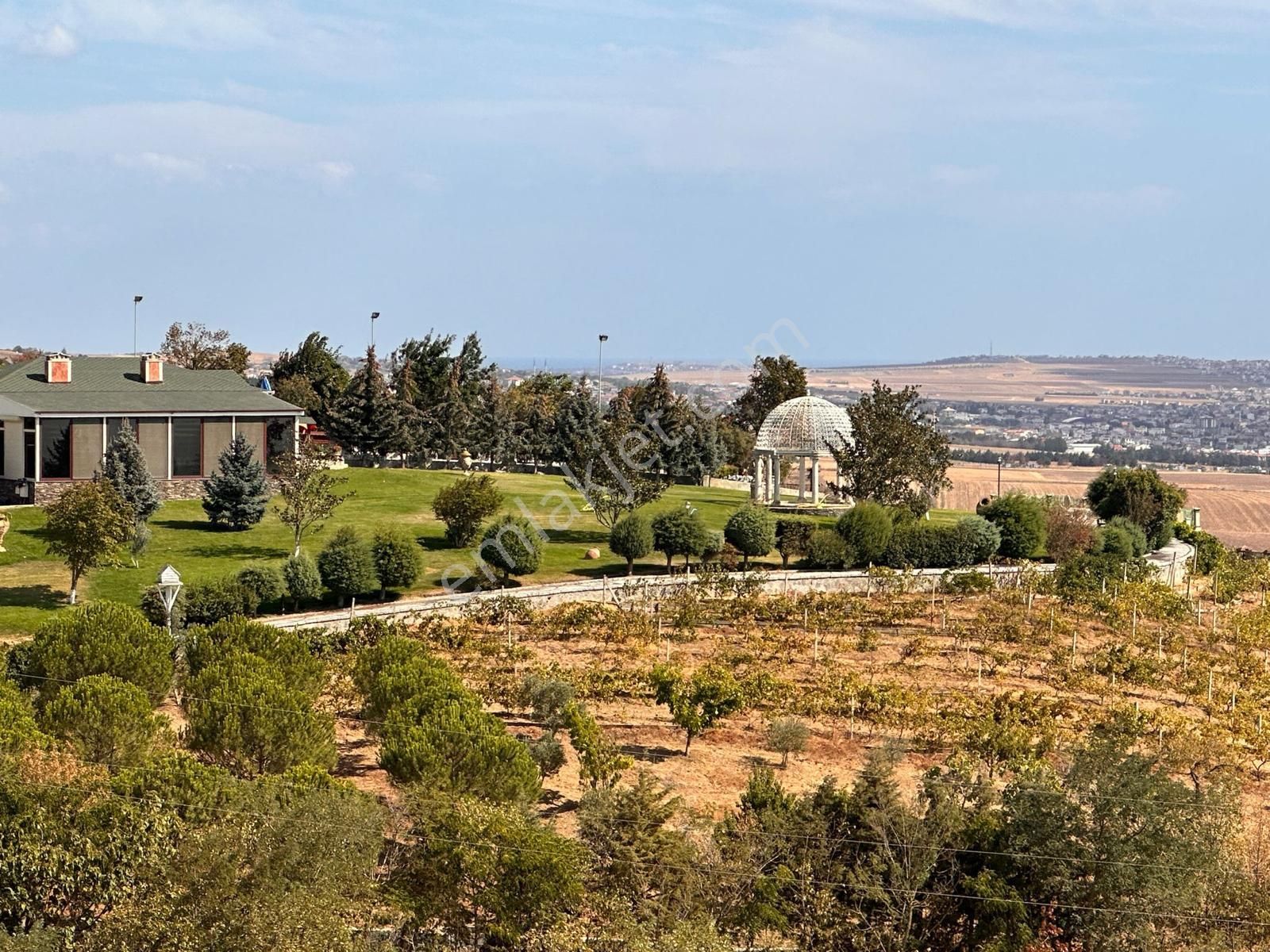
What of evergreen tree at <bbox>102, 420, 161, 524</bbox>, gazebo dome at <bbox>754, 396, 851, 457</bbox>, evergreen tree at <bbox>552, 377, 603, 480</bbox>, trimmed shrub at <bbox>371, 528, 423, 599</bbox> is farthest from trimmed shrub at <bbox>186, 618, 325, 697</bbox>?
evergreen tree at <bbox>552, 377, 603, 480</bbox>

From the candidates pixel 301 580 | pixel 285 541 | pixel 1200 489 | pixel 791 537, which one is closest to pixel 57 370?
pixel 285 541

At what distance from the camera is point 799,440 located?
2186 inches

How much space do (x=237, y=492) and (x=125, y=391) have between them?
28.0 ft

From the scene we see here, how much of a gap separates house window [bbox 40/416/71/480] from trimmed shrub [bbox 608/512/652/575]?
53.8 ft

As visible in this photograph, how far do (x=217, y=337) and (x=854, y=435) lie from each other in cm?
4089

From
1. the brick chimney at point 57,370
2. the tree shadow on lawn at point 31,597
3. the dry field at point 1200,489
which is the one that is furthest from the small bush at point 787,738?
the dry field at point 1200,489

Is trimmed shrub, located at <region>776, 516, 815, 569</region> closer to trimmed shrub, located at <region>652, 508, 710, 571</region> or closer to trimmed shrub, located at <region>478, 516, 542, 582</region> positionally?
trimmed shrub, located at <region>652, 508, 710, 571</region>

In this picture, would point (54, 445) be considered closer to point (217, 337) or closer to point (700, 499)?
point (700, 499)

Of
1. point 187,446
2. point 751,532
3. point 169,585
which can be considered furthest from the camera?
point 187,446

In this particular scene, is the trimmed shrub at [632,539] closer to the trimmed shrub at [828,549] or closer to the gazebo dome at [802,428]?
the trimmed shrub at [828,549]

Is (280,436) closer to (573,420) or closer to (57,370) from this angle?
(57,370)

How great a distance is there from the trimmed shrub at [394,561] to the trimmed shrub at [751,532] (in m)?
10.2

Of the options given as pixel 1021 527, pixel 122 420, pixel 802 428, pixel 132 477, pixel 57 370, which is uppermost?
Answer: pixel 57 370

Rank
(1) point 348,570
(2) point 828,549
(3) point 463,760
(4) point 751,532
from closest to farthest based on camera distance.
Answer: (3) point 463,760 → (1) point 348,570 → (2) point 828,549 → (4) point 751,532
